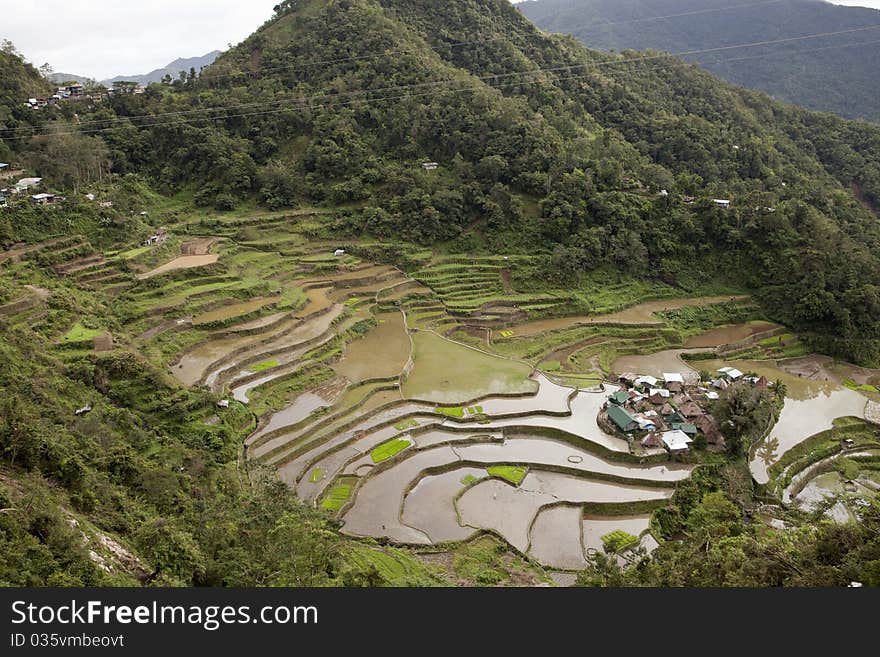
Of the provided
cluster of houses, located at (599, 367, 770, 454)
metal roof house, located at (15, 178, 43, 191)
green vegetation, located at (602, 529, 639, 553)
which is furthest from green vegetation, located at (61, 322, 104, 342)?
cluster of houses, located at (599, 367, 770, 454)

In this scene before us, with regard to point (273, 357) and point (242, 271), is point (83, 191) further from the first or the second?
point (273, 357)

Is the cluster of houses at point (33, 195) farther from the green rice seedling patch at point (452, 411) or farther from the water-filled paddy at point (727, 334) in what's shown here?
the water-filled paddy at point (727, 334)

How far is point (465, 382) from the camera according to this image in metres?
18.6

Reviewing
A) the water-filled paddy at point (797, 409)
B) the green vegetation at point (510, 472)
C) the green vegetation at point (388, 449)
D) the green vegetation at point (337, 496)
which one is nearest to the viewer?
the green vegetation at point (337, 496)

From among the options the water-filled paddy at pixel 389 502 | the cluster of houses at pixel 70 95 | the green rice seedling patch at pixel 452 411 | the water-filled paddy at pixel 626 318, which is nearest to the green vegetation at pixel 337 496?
the water-filled paddy at pixel 389 502

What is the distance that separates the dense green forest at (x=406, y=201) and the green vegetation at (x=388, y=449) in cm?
350

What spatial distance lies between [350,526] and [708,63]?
76.1 m

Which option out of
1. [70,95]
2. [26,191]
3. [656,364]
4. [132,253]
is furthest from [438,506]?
[70,95]

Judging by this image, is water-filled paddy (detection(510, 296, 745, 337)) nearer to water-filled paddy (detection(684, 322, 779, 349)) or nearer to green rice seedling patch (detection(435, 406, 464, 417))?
water-filled paddy (detection(684, 322, 779, 349))

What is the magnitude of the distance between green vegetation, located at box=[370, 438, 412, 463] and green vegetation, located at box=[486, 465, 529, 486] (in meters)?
2.50

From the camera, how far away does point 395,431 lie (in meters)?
16.1

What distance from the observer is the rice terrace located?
13781 millimetres

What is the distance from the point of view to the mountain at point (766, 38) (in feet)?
188

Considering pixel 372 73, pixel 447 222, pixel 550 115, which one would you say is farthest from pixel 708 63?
pixel 447 222
